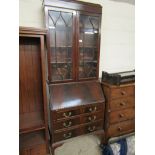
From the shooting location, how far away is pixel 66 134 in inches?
71.1

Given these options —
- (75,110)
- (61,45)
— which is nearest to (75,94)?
(75,110)

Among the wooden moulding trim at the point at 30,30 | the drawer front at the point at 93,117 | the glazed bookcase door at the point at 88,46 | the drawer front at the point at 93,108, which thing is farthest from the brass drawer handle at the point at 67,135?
the wooden moulding trim at the point at 30,30

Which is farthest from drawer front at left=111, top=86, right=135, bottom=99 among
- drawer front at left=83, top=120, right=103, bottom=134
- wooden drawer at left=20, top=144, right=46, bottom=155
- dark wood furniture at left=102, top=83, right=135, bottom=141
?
wooden drawer at left=20, top=144, right=46, bottom=155

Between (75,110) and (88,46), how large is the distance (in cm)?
87

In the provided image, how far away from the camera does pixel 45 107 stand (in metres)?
1.58

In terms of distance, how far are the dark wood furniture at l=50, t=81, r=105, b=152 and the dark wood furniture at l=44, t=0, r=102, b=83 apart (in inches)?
5.5

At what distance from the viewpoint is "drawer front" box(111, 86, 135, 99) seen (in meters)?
1.97

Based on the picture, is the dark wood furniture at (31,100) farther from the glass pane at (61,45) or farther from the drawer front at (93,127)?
the drawer front at (93,127)

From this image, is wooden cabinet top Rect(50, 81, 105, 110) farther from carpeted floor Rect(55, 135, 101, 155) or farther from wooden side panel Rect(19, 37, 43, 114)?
carpeted floor Rect(55, 135, 101, 155)

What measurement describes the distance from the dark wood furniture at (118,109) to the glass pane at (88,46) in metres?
0.31
